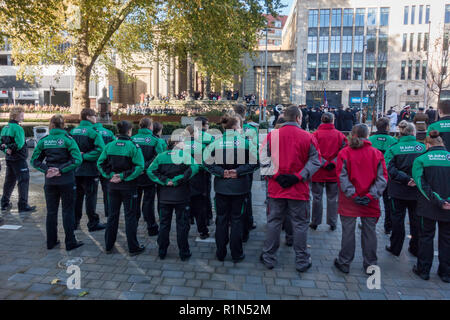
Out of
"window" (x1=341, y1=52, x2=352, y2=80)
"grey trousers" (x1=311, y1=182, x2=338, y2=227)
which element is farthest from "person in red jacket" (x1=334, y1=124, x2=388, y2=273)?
"window" (x1=341, y1=52, x2=352, y2=80)

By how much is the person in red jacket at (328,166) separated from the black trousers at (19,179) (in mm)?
6214

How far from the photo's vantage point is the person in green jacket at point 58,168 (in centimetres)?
545

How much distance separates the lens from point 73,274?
4.59 meters

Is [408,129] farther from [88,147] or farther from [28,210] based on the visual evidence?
[28,210]

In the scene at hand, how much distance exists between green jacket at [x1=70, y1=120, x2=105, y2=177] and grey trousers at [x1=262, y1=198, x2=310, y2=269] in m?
3.53

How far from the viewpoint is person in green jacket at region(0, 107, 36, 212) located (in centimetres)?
720

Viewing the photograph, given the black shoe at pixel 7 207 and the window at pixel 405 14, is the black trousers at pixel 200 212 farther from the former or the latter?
the window at pixel 405 14

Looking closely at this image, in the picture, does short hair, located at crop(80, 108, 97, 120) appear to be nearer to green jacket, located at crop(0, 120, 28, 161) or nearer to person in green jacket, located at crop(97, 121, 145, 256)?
person in green jacket, located at crop(97, 121, 145, 256)

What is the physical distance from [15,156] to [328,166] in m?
6.54

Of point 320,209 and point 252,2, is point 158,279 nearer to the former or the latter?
point 320,209

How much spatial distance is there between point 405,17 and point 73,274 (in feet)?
213

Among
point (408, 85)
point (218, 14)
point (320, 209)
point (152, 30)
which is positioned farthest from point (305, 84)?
point (320, 209)

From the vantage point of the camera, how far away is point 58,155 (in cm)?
546

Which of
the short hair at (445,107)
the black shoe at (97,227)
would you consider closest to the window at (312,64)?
the short hair at (445,107)
